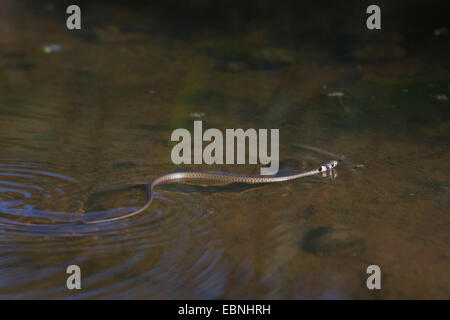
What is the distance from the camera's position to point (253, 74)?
1403 cm

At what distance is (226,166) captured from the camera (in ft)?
30.5

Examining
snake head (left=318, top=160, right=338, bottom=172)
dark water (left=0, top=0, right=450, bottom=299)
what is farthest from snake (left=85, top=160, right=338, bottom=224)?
dark water (left=0, top=0, right=450, bottom=299)

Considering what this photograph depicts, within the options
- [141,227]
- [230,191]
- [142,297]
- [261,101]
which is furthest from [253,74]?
[142,297]

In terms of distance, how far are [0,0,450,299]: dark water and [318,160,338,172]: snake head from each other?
150mm

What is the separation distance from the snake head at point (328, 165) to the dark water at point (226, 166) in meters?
0.15

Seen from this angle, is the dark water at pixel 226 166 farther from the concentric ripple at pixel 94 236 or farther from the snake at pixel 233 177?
the snake at pixel 233 177

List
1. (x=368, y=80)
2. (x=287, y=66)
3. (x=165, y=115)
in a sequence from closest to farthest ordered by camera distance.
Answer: (x=165, y=115) < (x=368, y=80) < (x=287, y=66)

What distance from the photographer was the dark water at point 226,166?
6344mm

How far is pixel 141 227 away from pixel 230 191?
1.69 meters

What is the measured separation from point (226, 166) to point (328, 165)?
1.59 m

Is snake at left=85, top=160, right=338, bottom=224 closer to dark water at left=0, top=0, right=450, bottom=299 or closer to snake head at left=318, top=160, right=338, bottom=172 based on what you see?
snake head at left=318, top=160, right=338, bottom=172
